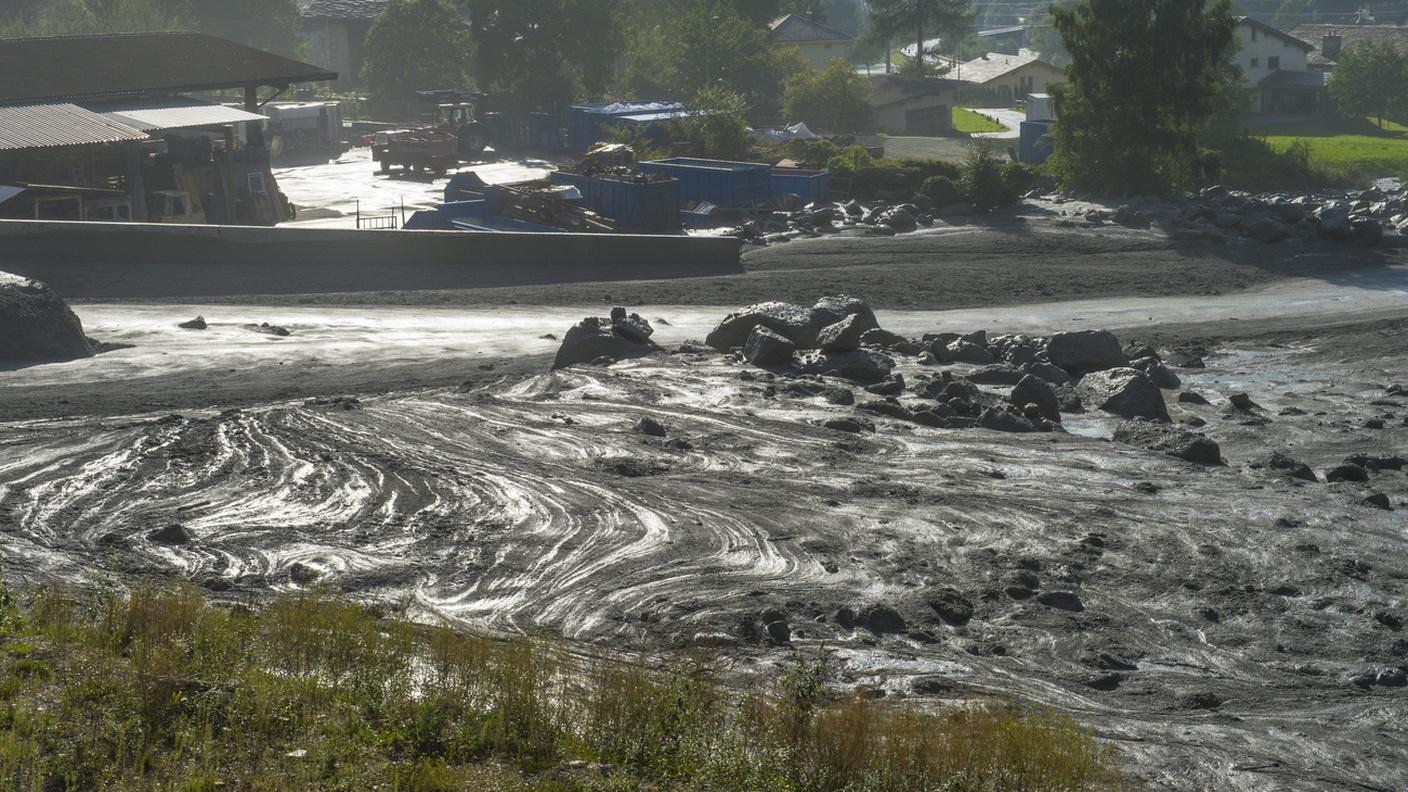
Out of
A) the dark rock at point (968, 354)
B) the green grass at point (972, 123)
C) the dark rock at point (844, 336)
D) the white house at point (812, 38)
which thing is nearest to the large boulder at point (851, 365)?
the dark rock at point (844, 336)

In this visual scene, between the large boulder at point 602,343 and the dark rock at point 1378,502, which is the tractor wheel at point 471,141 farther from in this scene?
the dark rock at point 1378,502

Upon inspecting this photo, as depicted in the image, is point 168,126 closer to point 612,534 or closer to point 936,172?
point 936,172

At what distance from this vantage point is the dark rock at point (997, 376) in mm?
20281

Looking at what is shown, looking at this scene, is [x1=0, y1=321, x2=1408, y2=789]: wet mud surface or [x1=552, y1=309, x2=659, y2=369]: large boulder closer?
[x1=0, y1=321, x2=1408, y2=789]: wet mud surface

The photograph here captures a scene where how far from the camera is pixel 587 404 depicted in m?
17.7

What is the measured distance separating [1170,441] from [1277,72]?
85297 mm

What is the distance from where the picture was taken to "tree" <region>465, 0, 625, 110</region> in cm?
7244

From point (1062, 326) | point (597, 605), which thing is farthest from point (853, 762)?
point (1062, 326)

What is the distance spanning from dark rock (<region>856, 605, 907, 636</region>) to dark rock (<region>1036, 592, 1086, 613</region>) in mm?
1375

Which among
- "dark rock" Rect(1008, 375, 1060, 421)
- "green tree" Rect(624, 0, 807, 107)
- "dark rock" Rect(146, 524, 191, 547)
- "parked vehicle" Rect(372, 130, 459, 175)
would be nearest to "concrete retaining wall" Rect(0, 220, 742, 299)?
"dark rock" Rect(1008, 375, 1060, 421)

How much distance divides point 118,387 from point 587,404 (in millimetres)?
6650

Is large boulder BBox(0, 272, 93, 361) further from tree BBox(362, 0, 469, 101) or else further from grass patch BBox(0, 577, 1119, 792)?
tree BBox(362, 0, 469, 101)

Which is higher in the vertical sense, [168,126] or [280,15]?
[280,15]

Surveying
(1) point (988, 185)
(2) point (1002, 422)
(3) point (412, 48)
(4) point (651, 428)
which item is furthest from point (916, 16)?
(4) point (651, 428)
